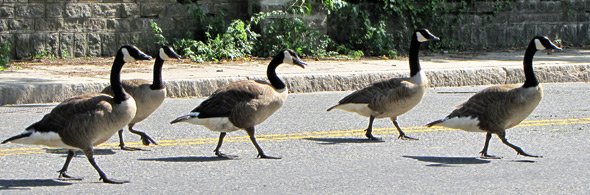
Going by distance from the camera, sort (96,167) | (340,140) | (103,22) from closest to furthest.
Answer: (96,167)
(340,140)
(103,22)

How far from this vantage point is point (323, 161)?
9773 millimetres

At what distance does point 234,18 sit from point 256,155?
906cm

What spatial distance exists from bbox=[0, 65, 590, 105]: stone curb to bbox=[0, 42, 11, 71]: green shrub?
250 centimetres

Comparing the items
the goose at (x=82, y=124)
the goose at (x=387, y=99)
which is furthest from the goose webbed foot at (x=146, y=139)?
the goose at (x=387, y=99)

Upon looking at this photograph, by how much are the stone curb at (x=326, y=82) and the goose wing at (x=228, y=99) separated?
4.73 m

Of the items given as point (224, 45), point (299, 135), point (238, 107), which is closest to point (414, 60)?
point (299, 135)

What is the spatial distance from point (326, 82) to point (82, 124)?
7577mm

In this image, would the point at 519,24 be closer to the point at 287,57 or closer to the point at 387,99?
the point at 387,99

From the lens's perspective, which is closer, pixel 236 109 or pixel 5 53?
pixel 236 109

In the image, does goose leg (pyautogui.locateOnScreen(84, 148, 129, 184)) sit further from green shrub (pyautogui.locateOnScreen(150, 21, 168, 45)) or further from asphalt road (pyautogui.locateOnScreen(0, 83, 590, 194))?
green shrub (pyautogui.locateOnScreen(150, 21, 168, 45))

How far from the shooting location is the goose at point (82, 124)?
8500mm

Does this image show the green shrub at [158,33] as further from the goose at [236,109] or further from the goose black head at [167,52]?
the goose at [236,109]

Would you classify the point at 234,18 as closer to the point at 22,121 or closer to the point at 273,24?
the point at 273,24

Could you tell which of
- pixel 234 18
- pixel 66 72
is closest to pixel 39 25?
pixel 66 72
